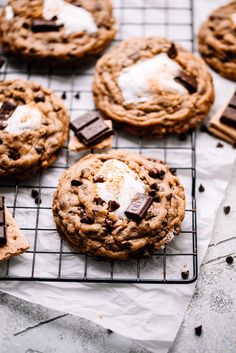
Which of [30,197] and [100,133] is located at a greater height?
[100,133]

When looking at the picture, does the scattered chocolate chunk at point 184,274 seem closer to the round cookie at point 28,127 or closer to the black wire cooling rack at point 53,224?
the black wire cooling rack at point 53,224

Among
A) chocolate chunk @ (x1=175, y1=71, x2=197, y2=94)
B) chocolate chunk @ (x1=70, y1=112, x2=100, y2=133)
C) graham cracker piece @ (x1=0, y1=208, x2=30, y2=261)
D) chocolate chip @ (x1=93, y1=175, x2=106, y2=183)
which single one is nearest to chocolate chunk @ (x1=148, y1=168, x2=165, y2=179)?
chocolate chip @ (x1=93, y1=175, x2=106, y2=183)

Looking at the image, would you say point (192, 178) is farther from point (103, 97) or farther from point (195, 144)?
point (103, 97)

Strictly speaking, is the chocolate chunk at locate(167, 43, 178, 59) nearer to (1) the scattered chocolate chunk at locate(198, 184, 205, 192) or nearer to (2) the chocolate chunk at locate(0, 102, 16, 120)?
(1) the scattered chocolate chunk at locate(198, 184, 205, 192)

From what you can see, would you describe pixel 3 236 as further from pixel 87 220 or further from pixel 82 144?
pixel 82 144

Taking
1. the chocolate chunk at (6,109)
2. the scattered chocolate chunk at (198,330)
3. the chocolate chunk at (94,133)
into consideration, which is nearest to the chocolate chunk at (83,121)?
the chocolate chunk at (94,133)

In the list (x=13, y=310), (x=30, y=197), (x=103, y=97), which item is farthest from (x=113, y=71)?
(x=13, y=310)

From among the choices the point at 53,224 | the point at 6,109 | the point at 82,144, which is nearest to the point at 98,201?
the point at 53,224
